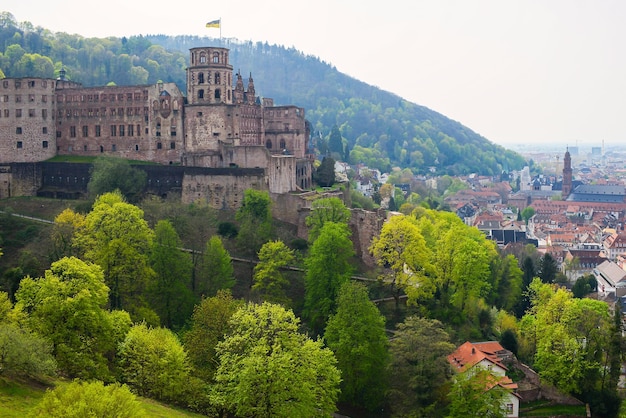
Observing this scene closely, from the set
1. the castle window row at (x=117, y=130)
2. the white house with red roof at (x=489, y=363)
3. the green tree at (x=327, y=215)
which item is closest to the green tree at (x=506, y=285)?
the green tree at (x=327, y=215)

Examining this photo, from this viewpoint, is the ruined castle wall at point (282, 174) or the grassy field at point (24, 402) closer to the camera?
the grassy field at point (24, 402)

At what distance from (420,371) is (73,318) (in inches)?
773

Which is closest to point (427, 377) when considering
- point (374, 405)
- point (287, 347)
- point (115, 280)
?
point (374, 405)

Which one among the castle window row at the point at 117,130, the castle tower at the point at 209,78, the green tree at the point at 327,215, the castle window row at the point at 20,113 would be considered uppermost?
the castle tower at the point at 209,78

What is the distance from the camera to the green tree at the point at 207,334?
45.6m

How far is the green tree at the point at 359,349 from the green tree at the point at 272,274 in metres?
7.50

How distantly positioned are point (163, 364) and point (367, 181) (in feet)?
Result: 366

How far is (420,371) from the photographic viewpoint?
46.2 m

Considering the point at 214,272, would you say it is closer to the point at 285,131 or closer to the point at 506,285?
the point at 506,285

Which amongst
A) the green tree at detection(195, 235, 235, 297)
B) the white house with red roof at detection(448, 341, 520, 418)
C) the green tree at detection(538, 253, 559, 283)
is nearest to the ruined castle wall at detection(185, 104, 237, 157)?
the green tree at detection(195, 235, 235, 297)

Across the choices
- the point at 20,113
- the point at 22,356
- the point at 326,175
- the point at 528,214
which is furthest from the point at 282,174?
the point at 528,214

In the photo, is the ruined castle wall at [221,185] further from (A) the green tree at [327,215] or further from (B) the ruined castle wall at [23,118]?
(B) the ruined castle wall at [23,118]

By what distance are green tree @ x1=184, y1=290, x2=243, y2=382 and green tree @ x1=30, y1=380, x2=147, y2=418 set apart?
43.6ft

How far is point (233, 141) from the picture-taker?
78375 millimetres
